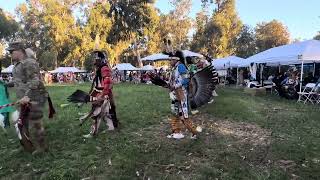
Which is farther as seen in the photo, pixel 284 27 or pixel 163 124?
pixel 284 27

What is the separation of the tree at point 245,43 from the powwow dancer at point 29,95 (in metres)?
56.8

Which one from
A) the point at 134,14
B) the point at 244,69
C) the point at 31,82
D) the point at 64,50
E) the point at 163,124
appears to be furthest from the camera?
the point at 64,50

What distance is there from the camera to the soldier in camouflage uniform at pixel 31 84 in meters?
6.18

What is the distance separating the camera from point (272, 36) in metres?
61.8

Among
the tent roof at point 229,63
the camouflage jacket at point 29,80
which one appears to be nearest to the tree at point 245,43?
the tent roof at point 229,63

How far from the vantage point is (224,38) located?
5341 cm

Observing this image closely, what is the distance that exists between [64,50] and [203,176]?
1953 inches

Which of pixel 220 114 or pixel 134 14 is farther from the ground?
pixel 134 14

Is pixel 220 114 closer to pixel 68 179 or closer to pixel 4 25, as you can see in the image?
pixel 68 179

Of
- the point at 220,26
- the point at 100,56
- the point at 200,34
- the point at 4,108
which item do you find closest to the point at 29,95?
the point at 100,56

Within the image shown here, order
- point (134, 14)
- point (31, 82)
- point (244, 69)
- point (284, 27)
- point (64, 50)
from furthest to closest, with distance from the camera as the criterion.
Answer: point (284, 27) < point (64, 50) < point (134, 14) < point (244, 69) < point (31, 82)

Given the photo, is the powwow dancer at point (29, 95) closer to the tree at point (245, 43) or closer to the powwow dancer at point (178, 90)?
the powwow dancer at point (178, 90)

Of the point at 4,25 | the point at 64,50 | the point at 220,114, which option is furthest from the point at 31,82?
the point at 64,50

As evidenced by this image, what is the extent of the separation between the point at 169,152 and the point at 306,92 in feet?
34.4
